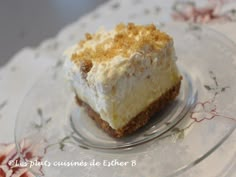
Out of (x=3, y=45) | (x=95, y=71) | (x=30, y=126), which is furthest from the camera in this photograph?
(x=3, y=45)

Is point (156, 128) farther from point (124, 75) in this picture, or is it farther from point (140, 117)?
point (124, 75)

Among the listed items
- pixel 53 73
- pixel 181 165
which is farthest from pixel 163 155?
pixel 53 73

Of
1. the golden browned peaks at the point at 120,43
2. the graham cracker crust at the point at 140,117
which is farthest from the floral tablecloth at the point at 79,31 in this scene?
the golden browned peaks at the point at 120,43

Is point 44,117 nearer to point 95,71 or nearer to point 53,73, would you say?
point 53,73

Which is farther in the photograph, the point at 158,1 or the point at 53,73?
the point at 158,1

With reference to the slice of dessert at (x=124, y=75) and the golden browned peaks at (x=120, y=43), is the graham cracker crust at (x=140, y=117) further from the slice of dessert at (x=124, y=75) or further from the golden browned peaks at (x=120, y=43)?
the golden browned peaks at (x=120, y=43)

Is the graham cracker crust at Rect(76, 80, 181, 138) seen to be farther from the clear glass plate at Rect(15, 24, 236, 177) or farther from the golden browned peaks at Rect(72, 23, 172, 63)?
the golden browned peaks at Rect(72, 23, 172, 63)
